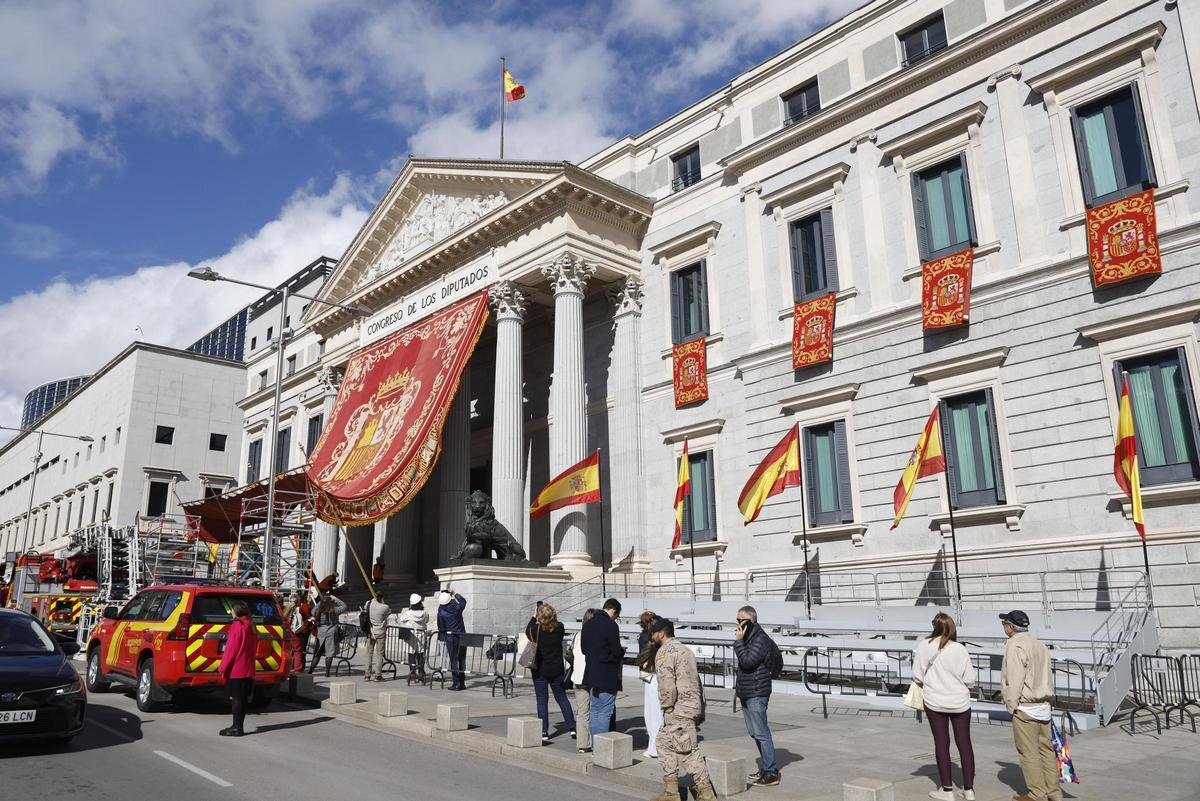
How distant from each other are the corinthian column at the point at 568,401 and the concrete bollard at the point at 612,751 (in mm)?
14418

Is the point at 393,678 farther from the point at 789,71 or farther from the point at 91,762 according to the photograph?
the point at 789,71

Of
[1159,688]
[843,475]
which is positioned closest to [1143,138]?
[843,475]

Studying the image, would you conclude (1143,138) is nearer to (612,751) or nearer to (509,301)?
(612,751)

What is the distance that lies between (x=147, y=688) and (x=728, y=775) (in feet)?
33.7

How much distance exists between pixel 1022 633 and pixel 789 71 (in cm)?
2116

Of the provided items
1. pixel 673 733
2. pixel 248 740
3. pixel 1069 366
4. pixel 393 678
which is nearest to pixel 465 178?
pixel 393 678

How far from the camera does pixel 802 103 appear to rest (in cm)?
2562

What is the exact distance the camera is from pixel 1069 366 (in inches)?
716

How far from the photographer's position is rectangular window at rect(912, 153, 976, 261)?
2081 centimetres

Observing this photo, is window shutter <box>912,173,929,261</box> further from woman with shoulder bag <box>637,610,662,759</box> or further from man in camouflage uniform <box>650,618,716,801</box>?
man in camouflage uniform <box>650,618,716,801</box>

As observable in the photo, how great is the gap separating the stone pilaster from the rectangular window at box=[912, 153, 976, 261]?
1602 centimetres

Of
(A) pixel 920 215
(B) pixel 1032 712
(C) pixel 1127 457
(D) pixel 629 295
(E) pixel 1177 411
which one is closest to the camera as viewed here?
(B) pixel 1032 712

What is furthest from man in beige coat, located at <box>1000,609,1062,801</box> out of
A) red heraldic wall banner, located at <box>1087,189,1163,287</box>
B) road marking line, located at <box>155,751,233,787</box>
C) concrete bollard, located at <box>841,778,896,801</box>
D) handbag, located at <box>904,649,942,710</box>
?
red heraldic wall banner, located at <box>1087,189,1163,287</box>

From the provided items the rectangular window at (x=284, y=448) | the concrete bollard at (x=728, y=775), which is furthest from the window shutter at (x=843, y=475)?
the rectangular window at (x=284, y=448)
